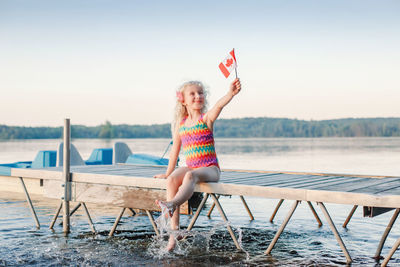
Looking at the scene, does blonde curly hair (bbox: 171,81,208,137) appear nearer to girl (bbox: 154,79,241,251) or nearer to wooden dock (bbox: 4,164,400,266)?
girl (bbox: 154,79,241,251)

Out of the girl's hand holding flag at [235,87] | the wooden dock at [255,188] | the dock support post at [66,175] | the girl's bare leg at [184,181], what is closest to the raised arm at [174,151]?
the wooden dock at [255,188]

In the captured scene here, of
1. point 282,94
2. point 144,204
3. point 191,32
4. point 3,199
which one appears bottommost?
point 3,199

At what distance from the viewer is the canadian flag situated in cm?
515

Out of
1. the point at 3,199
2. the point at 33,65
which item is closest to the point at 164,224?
the point at 3,199

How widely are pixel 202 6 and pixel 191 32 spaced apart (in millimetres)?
1372

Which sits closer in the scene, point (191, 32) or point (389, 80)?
point (191, 32)

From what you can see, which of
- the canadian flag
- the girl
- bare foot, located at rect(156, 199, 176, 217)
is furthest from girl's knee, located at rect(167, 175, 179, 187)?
the canadian flag

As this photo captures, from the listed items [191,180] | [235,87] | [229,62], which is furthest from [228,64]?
[191,180]

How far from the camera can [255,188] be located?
4.78m

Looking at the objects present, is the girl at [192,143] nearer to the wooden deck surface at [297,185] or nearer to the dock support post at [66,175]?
the wooden deck surface at [297,185]

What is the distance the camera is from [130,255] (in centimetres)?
536

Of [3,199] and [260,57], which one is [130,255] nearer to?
[3,199]

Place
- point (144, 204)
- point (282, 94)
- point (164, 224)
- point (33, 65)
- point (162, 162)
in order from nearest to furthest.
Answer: point (164, 224) → point (144, 204) → point (162, 162) → point (33, 65) → point (282, 94)

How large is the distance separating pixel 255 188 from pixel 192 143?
3.23 ft
